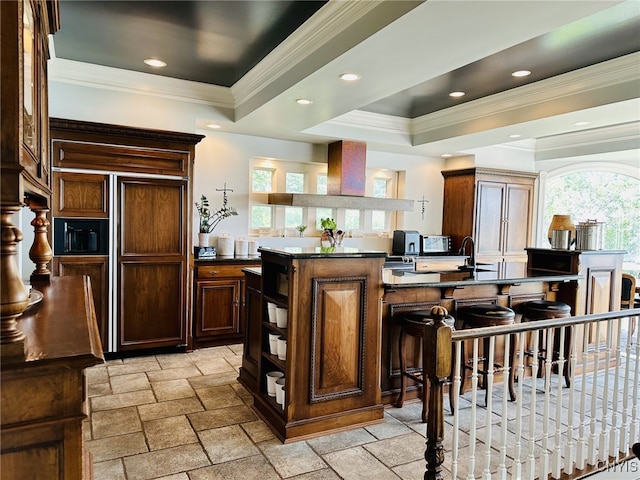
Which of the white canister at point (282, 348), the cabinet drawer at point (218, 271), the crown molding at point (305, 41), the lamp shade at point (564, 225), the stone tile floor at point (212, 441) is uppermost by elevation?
the crown molding at point (305, 41)

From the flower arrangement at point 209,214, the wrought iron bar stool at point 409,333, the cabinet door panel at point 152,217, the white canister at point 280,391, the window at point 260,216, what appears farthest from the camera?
the window at point 260,216

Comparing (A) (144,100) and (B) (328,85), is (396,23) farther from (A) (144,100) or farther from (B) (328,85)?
(A) (144,100)

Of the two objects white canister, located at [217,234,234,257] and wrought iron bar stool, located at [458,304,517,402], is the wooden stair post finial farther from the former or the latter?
white canister, located at [217,234,234,257]

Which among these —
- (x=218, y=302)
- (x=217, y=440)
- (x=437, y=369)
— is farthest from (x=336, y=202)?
(x=437, y=369)

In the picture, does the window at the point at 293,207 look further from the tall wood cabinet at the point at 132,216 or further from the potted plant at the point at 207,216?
the tall wood cabinet at the point at 132,216

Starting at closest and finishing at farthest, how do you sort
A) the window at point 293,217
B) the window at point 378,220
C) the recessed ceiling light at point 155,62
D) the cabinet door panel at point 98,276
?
the recessed ceiling light at point 155,62
the cabinet door panel at point 98,276
the window at point 293,217
the window at point 378,220

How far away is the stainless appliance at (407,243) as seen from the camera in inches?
242

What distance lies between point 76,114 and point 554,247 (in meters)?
4.90

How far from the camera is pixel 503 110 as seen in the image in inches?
183

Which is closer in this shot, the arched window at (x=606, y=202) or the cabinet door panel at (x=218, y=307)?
the cabinet door panel at (x=218, y=307)

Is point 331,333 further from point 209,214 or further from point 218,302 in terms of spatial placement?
point 209,214

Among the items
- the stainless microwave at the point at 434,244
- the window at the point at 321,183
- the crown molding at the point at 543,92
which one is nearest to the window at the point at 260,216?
the window at the point at 321,183

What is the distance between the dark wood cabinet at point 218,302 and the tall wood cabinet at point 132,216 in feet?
0.64

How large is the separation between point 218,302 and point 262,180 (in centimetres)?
184
